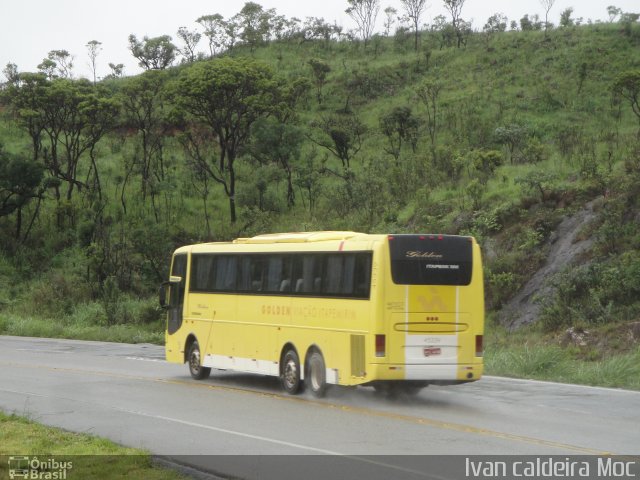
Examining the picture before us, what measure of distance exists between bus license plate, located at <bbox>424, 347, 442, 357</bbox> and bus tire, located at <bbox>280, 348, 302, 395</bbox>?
2851 mm

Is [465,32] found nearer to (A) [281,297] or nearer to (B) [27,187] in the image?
(B) [27,187]

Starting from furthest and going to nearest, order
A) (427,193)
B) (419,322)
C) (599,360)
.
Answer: (427,193)
(599,360)
(419,322)

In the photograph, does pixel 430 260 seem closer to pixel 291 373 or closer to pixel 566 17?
pixel 291 373

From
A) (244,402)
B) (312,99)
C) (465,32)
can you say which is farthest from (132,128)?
(244,402)

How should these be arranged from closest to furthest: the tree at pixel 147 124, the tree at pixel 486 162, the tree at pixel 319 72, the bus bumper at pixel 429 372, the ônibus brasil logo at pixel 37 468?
the ônibus brasil logo at pixel 37 468, the bus bumper at pixel 429 372, the tree at pixel 486 162, the tree at pixel 147 124, the tree at pixel 319 72

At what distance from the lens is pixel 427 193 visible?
129 ft

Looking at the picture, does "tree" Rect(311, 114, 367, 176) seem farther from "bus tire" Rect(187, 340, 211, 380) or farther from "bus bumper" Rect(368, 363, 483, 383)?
"bus bumper" Rect(368, 363, 483, 383)

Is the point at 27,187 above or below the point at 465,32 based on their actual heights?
below

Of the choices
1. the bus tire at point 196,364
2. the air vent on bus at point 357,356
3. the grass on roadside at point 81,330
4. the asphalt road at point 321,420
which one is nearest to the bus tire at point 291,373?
the asphalt road at point 321,420

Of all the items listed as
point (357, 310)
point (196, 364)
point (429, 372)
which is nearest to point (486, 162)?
point (196, 364)

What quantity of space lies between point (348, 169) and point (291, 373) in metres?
31.6

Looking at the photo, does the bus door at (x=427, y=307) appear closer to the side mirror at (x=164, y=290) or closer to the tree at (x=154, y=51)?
the side mirror at (x=164, y=290)

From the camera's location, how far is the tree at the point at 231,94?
163ft

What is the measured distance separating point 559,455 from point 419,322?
564cm
